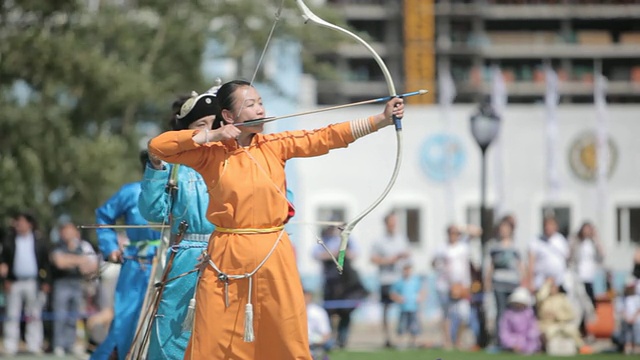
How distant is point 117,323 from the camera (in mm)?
8398

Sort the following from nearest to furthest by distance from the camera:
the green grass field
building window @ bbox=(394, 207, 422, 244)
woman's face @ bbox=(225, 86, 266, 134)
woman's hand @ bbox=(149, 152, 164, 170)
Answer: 1. woman's face @ bbox=(225, 86, 266, 134)
2. woman's hand @ bbox=(149, 152, 164, 170)
3. the green grass field
4. building window @ bbox=(394, 207, 422, 244)

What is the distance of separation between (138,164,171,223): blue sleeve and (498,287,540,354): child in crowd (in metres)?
7.90

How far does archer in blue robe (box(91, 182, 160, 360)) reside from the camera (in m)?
8.38

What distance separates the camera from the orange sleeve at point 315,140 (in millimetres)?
6328

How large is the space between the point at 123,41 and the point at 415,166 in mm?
14042

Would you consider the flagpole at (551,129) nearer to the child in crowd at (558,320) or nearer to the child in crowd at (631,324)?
the child in crowd at (631,324)

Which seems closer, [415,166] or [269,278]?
[269,278]

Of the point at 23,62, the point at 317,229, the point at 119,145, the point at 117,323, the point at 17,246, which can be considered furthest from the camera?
the point at 317,229

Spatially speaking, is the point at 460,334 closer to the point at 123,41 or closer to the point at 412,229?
the point at 123,41

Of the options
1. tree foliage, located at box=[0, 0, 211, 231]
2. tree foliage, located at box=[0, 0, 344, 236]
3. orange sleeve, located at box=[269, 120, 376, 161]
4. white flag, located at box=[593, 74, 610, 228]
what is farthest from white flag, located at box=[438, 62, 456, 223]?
orange sleeve, located at box=[269, 120, 376, 161]

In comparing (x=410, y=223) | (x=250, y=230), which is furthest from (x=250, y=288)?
(x=410, y=223)

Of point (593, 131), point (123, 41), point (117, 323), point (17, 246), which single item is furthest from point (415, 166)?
point (117, 323)

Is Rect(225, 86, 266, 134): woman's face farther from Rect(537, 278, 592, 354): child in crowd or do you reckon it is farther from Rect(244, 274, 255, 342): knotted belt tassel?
Rect(537, 278, 592, 354): child in crowd

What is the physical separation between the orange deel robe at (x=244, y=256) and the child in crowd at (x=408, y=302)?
9.52 metres
